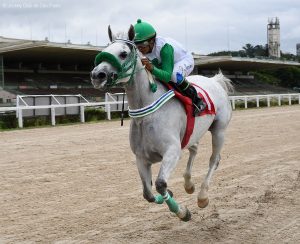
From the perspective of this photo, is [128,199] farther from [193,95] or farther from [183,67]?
[183,67]

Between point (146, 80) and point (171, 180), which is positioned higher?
point (146, 80)

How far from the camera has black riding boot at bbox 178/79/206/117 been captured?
471 centimetres

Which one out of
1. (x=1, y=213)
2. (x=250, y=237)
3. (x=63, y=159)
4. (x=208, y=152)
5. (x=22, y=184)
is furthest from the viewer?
(x=208, y=152)

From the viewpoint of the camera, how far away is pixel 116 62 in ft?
12.5

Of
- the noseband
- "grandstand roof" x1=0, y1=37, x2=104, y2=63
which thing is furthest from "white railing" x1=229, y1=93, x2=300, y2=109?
the noseband

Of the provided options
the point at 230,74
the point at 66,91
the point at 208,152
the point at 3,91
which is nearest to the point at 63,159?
the point at 208,152

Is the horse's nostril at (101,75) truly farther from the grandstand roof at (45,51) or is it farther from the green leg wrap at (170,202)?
the grandstand roof at (45,51)

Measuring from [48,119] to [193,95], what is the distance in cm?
1336

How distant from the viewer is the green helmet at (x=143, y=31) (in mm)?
4340

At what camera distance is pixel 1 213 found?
5078 mm

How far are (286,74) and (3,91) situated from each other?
49.6 meters

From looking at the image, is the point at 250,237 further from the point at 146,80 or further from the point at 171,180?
the point at 171,180

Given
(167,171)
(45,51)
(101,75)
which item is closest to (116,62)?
(101,75)

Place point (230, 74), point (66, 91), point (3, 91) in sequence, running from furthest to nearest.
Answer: point (230, 74)
point (66, 91)
point (3, 91)
